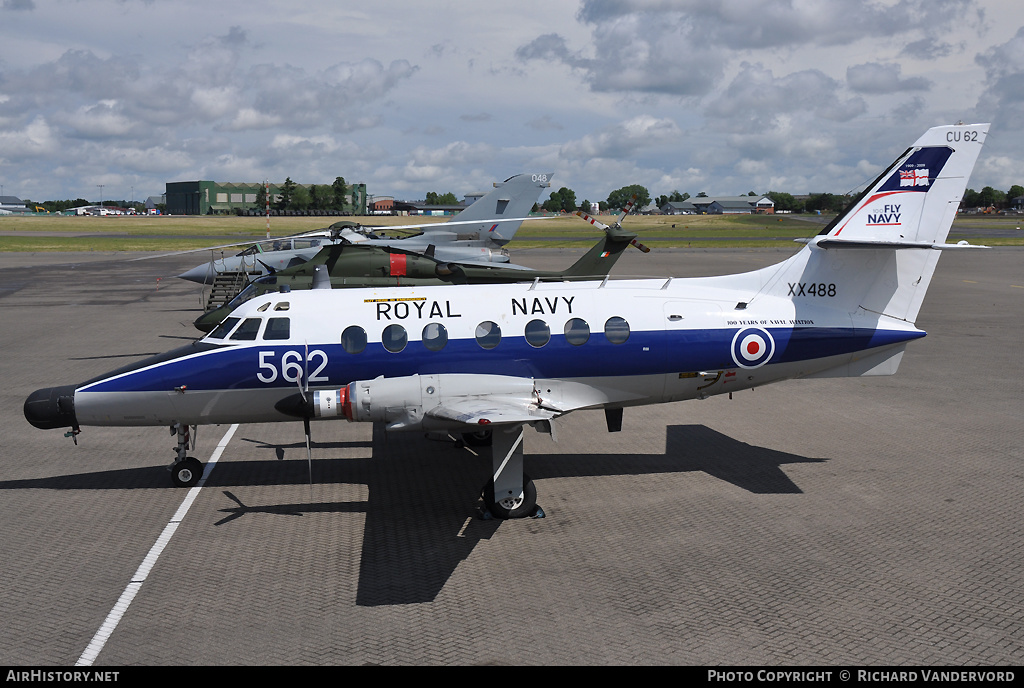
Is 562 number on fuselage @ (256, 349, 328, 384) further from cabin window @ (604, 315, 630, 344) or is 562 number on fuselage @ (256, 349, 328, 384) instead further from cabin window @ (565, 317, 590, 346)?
cabin window @ (604, 315, 630, 344)

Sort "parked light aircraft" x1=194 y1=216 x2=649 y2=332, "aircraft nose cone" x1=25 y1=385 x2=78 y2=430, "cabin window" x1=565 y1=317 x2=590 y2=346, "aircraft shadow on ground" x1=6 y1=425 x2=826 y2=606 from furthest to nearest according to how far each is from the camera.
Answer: "parked light aircraft" x1=194 y1=216 x2=649 y2=332 → "cabin window" x1=565 y1=317 x2=590 y2=346 → "aircraft nose cone" x1=25 y1=385 x2=78 y2=430 → "aircraft shadow on ground" x1=6 y1=425 x2=826 y2=606

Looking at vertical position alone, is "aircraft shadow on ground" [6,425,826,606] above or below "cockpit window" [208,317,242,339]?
below

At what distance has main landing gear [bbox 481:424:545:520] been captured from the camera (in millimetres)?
11703

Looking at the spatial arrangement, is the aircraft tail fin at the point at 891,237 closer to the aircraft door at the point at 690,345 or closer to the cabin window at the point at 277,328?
the aircraft door at the point at 690,345

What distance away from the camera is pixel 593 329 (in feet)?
43.1

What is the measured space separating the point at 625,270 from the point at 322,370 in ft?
159

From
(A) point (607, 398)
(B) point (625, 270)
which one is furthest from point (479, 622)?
(B) point (625, 270)

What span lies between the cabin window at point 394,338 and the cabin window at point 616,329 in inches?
133

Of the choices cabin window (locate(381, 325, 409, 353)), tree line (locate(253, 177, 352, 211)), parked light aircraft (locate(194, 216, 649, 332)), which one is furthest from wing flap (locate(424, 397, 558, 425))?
tree line (locate(253, 177, 352, 211))

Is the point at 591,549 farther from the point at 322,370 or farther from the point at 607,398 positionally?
the point at 322,370

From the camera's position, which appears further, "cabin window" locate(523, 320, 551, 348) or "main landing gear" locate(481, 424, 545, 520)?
"cabin window" locate(523, 320, 551, 348)

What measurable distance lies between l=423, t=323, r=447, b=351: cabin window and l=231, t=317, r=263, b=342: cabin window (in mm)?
2753

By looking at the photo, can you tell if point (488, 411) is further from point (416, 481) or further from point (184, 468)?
point (184, 468)

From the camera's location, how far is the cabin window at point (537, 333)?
1301 centimetres
